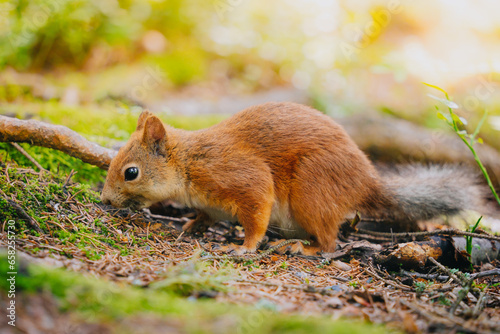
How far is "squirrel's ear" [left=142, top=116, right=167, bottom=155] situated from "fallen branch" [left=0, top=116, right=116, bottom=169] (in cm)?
48

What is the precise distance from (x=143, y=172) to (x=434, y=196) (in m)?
2.82

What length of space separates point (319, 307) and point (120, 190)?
208 centimetres

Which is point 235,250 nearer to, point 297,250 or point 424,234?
point 297,250

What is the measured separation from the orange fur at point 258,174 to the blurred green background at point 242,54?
7.44 ft

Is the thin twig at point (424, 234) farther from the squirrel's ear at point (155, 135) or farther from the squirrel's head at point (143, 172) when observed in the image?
the squirrel's ear at point (155, 135)

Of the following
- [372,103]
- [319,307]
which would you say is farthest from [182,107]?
[319,307]

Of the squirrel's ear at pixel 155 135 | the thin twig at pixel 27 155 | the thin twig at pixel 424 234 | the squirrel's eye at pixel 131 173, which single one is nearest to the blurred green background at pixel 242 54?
the squirrel's ear at pixel 155 135

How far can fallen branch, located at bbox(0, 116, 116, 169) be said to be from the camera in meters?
3.25

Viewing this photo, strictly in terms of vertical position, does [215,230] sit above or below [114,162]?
below

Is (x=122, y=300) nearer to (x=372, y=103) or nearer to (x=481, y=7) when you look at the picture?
(x=372, y=103)

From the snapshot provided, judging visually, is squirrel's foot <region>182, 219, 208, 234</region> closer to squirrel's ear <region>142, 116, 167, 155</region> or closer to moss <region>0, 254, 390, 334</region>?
squirrel's ear <region>142, 116, 167, 155</region>

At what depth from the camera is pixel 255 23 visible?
9.52 metres

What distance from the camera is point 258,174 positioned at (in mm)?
3396

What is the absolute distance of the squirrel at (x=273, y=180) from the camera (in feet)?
11.0
